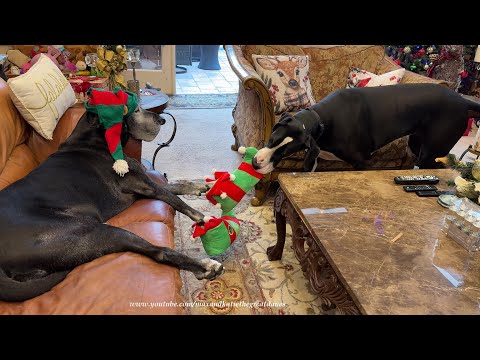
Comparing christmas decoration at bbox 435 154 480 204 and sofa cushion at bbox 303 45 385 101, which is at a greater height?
sofa cushion at bbox 303 45 385 101

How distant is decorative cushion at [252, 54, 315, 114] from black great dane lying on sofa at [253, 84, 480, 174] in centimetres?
44

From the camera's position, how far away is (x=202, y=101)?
193 inches

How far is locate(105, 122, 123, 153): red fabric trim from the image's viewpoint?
180 cm

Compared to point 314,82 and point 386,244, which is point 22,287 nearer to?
point 386,244

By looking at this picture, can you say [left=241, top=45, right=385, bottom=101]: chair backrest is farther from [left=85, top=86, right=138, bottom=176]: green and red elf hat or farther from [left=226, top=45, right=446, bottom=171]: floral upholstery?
[left=85, top=86, right=138, bottom=176]: green and red elf hat

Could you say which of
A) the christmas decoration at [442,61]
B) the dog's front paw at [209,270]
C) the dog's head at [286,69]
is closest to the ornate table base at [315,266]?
the dog's front paw at [209,270]

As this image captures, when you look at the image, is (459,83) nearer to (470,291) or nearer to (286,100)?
(286,100)

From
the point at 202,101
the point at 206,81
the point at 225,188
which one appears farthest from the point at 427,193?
the point at 206,81

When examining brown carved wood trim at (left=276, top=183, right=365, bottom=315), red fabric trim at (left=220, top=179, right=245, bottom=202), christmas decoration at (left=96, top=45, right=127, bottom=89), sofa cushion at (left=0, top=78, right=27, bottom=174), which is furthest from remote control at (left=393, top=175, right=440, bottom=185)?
christmas decoration at (left=96, top=45, right=127, bottom=89)

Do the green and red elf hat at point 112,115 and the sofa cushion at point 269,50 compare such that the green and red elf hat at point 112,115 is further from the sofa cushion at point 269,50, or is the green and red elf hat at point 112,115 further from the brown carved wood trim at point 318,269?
the sofa cushion at point 269,50

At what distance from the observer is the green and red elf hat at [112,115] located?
1.78m

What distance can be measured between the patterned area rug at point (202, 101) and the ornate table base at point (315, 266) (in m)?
2.94
